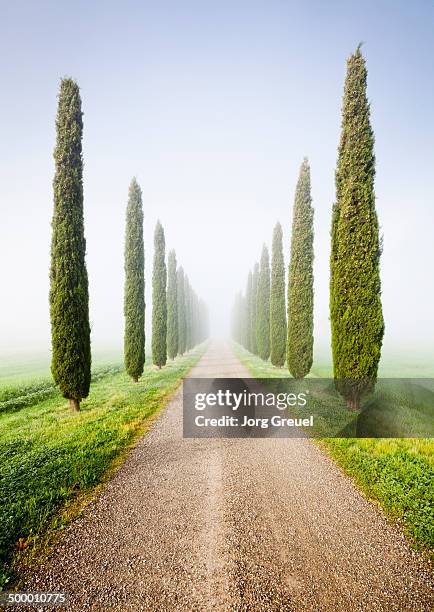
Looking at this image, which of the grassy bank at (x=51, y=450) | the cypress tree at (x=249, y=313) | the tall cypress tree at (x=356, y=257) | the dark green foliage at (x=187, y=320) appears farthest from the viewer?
the dark green foliage at (x=187, y=320)

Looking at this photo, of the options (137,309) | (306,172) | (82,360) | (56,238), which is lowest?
(82,360)

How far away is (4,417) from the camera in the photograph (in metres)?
9.29

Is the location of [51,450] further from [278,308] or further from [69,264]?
[278,308]

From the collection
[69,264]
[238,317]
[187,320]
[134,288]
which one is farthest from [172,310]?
[238,317]

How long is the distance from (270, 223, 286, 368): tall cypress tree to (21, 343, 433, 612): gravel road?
49.1 feet

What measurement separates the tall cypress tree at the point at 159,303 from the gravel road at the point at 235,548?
51.6 feet

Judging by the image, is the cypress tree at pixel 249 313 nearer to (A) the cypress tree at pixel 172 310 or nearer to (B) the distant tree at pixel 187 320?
(B) the distant tree at pixel 187 320

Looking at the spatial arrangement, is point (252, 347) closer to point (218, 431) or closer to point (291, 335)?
point (291, 335)

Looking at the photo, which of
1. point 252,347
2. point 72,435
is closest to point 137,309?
point 72,435

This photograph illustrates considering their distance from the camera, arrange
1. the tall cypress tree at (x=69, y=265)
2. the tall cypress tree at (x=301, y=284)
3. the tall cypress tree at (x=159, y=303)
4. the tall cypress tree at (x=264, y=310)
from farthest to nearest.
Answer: the tall cypress tree at (x=264, y=310), the tall cypress tree at (x=159, y=303), the tall cypress tree at (x=301, y=284), the tall cypress tree at (x=69, y=265)

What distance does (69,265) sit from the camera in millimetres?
9469

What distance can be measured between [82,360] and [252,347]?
24.8 m

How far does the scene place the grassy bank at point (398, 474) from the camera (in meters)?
3.65

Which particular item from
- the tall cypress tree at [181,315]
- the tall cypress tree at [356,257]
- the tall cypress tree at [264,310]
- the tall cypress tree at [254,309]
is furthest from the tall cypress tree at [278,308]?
the tall cypress tree at [181,315]
